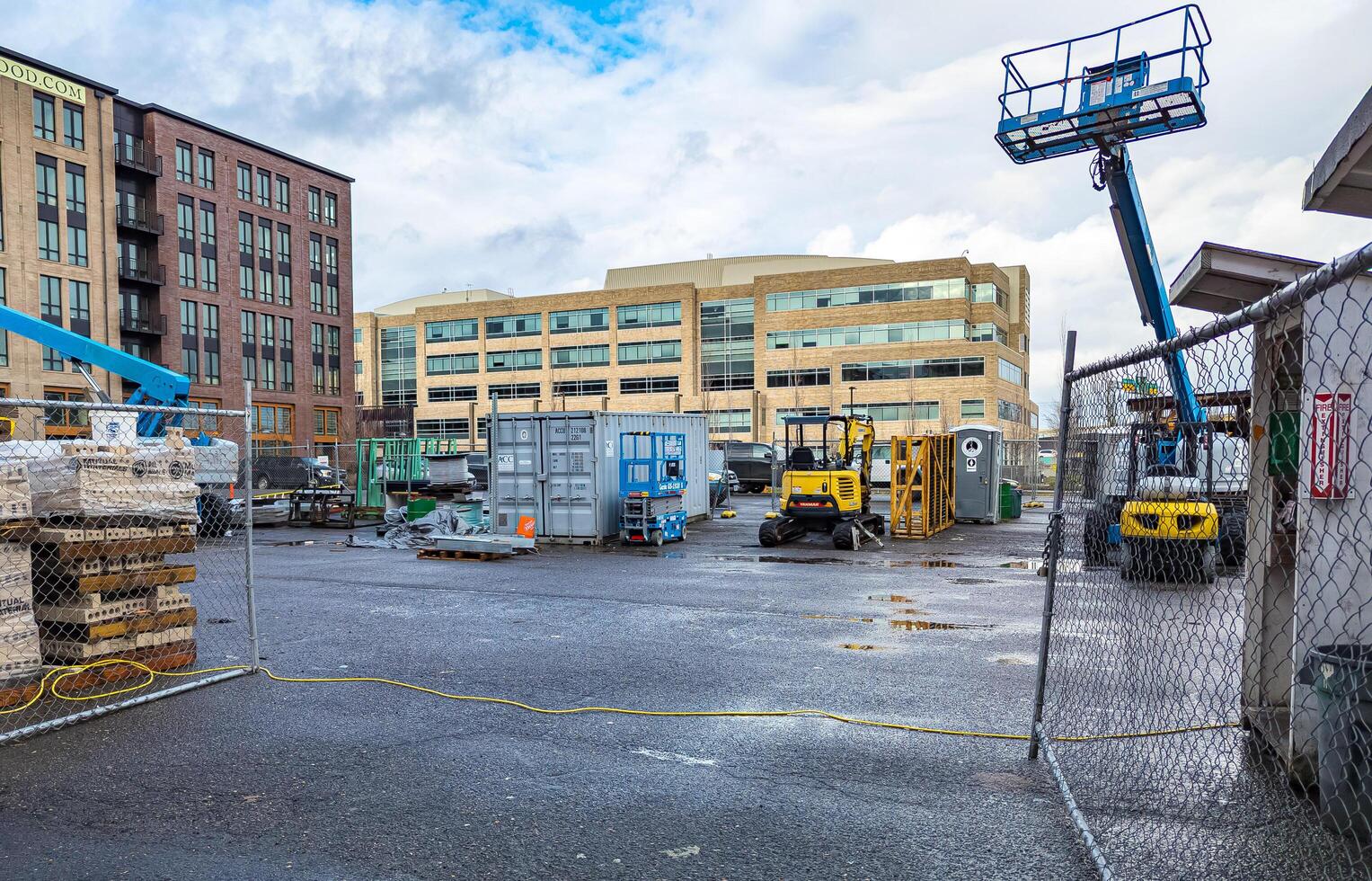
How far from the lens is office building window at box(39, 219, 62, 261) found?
45.4m

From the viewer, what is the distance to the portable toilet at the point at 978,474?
23.1 meters

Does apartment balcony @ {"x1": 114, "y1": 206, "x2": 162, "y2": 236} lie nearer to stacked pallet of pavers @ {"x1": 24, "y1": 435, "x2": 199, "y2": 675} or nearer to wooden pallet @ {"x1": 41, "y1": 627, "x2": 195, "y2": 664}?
stacked pallet of pavers @ {"x1": 24, "y1": 435, "x2": 199, "y2": 675}

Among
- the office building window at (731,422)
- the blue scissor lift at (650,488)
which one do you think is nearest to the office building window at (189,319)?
the office building window at (731,422)

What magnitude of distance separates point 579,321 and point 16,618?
71.3 m

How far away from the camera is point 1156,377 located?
14.8 ft

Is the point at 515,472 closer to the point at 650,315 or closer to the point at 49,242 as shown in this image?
the point at 49,242

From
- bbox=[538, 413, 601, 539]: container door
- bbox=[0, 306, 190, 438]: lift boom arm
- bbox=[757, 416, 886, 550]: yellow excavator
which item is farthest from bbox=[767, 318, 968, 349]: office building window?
bbox=[0, 306, 190, 438]: lift boom arm

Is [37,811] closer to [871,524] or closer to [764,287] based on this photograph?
[871,524]

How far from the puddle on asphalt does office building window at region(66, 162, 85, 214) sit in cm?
5155

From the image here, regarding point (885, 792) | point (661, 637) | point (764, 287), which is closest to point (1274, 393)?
point (885, 792)

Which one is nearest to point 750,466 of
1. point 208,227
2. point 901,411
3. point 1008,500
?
point 1008,500

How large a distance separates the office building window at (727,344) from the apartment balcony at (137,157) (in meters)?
38.1

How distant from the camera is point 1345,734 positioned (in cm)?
363

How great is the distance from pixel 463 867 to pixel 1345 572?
4.48 m
